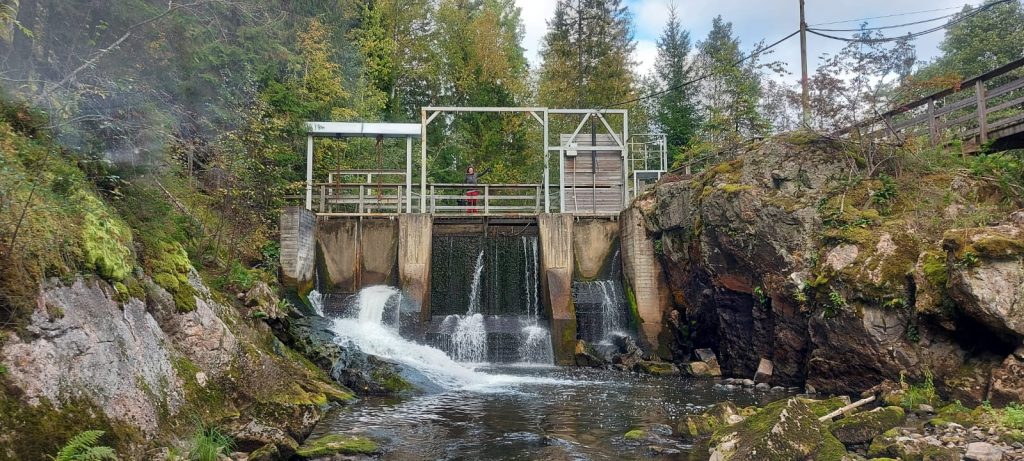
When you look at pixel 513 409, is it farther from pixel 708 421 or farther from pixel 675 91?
pixel 675 91

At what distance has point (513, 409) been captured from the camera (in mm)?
8805

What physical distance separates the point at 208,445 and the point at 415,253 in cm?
1081

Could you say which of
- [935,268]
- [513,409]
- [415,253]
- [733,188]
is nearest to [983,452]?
[935,268]

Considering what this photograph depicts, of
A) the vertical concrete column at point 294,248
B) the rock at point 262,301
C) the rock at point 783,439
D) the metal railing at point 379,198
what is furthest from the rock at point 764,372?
the vertical concrete column at point 294,248

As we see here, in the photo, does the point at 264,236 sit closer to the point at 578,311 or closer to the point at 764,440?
the point at 578,311

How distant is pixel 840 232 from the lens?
10.1 metres

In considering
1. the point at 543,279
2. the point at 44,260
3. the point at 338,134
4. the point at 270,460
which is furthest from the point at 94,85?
the point at 543,279

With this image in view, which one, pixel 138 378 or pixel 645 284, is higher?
pixel 645 284

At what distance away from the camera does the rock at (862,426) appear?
642cm

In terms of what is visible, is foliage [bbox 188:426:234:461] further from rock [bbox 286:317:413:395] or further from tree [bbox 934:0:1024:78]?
tree [bbox 934:0:1024:78]

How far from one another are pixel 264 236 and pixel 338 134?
3244 millimetres

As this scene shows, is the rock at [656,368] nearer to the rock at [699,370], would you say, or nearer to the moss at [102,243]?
the rock at [699,370]

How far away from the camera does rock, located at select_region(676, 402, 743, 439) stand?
7324 millimetres

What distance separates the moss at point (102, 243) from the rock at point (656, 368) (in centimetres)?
957
